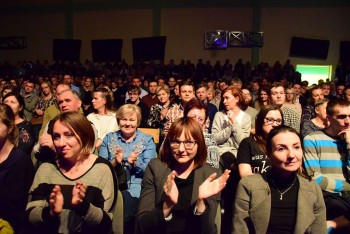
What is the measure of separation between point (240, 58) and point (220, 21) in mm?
1775

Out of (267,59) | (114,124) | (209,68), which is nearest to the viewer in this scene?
(114,124)

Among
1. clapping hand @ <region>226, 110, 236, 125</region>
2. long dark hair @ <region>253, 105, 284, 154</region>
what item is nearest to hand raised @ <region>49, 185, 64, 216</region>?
long dark hair @ <region>253, 105, 284, 154</region>

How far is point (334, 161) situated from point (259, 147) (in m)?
0.59

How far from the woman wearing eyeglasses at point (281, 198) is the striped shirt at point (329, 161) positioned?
33.8 inches

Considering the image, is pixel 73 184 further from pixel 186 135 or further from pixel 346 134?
pixel 346 134

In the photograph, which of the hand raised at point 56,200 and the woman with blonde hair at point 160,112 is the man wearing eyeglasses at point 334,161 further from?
the woman with blonde hair at point 160,112

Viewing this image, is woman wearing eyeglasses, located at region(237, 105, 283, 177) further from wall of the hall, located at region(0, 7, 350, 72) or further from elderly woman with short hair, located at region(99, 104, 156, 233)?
wall of the hall, located at region(0, 7, 350, 72)

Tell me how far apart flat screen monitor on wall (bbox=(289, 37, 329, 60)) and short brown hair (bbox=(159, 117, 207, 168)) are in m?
15.5

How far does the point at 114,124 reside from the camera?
485cm

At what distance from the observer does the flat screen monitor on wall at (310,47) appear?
16938mm

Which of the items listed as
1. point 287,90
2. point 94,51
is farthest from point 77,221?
point 94,51

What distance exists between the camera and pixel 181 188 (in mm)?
2531

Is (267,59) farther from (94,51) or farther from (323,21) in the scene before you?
(94,51)

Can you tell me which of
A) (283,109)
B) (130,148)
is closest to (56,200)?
(130,148)
